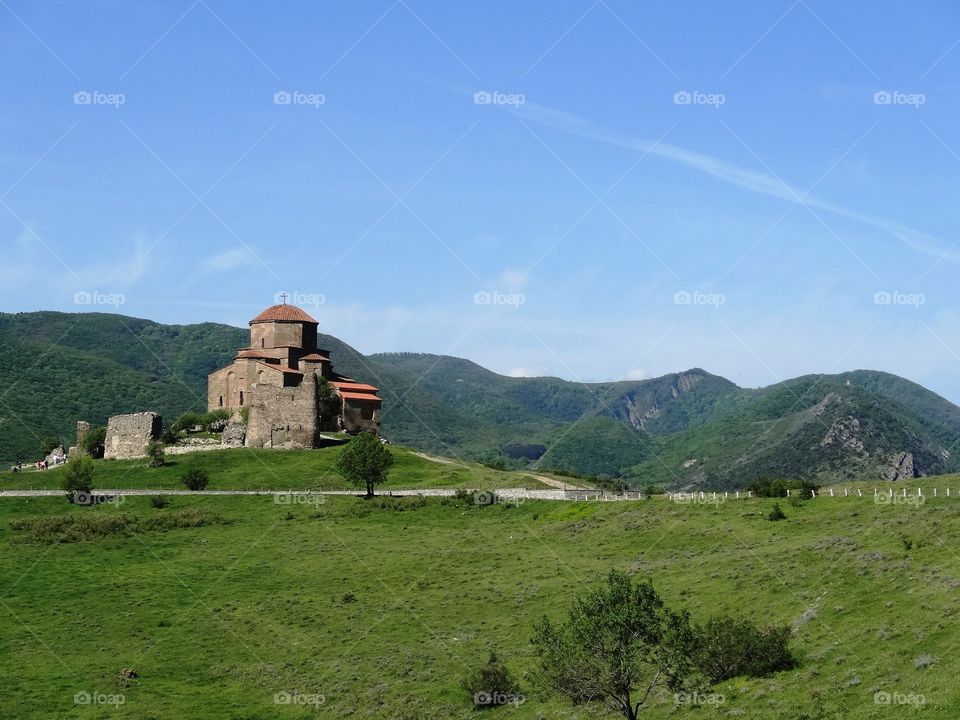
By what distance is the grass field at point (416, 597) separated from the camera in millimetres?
31766

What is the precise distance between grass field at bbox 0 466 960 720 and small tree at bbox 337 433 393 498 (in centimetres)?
355

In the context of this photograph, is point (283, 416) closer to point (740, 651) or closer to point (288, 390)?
point (288, 390)

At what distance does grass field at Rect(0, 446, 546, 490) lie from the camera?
2776 inches

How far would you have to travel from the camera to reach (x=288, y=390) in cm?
8225

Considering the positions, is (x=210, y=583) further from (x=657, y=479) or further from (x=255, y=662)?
(x=657, y=479)

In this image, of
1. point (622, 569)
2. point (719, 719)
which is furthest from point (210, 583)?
point (719, 719)

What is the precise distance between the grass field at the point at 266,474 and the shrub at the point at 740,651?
35.5m

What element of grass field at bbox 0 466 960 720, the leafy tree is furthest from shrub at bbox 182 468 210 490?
the leafy tree

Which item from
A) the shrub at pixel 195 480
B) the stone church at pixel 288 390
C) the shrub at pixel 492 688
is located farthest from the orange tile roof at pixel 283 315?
the shrub at pixel 492 688

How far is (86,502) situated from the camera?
6494cm

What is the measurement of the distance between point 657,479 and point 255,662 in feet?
448

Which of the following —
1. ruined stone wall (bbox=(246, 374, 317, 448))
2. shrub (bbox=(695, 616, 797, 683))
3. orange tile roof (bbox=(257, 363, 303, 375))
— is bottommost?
shrub (bbox=(695, 616, 797, 683))

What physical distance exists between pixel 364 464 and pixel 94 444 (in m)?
28.8

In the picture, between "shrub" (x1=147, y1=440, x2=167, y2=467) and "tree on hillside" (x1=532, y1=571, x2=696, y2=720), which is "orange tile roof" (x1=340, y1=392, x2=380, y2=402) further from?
"tree on hillside" (x1=532, y1=571, x2=696, y2=720)
